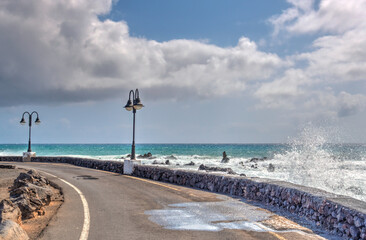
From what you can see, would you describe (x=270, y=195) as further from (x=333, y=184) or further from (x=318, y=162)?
(x=318, y=162)

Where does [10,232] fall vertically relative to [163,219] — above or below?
above

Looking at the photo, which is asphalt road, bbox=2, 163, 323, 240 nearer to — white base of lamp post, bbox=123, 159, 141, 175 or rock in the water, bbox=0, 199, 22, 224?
rock in the water, bbox=0, 199, 22, 224

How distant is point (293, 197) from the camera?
10234 mm

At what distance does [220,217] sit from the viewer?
9.37 m

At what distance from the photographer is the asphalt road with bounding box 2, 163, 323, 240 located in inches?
300

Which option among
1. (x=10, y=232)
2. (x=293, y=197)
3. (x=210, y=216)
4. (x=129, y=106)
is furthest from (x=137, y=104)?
(x=10, y=232)

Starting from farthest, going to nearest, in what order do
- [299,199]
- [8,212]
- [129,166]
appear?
[129,166] < [299,199] < [8,212]

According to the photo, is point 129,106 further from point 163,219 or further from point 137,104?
point 163,219

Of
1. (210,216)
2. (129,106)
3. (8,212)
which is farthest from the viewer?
(129,106)

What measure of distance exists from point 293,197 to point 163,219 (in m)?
3.94

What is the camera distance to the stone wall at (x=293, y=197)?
24.9 feet

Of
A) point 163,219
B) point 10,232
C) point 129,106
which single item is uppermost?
point 129,106

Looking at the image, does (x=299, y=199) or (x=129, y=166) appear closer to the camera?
(x=299, y=199)

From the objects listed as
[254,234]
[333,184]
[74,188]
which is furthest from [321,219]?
[333,184]
